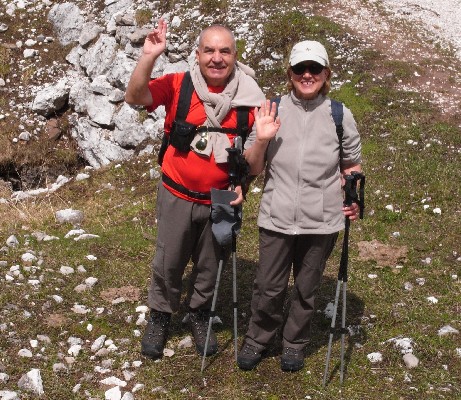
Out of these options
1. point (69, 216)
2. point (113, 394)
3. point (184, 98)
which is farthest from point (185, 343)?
point (69, 216)

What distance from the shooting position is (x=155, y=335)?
7.39 meters

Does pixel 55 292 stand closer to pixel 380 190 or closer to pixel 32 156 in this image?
pixel 380 190

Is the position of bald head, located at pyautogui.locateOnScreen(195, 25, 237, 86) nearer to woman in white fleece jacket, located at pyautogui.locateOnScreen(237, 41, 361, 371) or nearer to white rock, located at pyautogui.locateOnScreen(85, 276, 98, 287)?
woman in white fleece jacket, located at pyautogui.locateOnScreen(237, 41, 361, 371)

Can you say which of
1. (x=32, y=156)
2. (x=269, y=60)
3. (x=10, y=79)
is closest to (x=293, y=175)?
(x=269, y=60)

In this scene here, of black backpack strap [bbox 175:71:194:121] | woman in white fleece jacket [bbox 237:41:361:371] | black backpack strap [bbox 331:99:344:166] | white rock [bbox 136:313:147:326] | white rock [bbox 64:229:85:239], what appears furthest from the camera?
white rock [bbox 64:229:85:239]

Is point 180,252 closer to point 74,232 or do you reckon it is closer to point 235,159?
point 235,159

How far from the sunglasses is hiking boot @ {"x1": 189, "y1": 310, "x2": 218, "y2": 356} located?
10.2ft

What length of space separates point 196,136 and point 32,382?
10.3 feet

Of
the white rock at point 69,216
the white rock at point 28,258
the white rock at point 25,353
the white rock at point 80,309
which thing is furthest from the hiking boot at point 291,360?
the white rock at point 69,216

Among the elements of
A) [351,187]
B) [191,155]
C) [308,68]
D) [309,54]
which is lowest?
[351,187]

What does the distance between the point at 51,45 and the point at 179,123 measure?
14.5 metres

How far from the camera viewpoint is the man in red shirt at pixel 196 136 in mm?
6273

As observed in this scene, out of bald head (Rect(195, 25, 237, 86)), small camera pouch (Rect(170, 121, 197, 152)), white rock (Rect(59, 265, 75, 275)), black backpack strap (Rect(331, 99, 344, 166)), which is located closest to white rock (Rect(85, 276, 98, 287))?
white rock (Rect(59, 265, 75, 275))

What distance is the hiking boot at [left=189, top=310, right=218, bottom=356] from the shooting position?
734 cm
